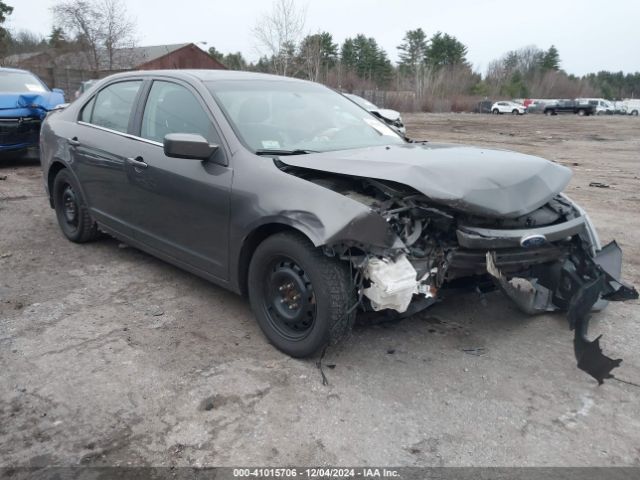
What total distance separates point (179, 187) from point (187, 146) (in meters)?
0.48

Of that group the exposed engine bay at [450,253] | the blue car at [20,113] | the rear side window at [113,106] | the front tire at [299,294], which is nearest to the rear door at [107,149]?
the rear side window at [113,106]

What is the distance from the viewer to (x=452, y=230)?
309 cm

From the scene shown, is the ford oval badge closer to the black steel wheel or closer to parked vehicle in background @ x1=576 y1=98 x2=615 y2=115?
the black steel wheel

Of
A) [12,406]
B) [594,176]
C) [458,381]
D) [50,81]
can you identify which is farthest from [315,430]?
[50,81]

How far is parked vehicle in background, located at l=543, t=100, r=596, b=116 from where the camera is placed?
163 ft

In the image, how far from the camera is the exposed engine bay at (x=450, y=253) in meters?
2.92

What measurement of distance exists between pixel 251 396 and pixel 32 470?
3.44ft

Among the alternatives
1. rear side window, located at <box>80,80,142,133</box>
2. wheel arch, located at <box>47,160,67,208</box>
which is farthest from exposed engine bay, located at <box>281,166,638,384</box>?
wheel arch, located at <box>47,160,67,208</box>

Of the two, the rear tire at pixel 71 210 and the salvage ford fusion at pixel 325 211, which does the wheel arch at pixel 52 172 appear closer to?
the rear tire at pixel 71 210

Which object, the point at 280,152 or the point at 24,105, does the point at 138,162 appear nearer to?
the point at 280,152

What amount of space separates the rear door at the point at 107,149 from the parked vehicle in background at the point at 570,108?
174 feet

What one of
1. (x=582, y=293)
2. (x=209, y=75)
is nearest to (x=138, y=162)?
(x=209, y=75)

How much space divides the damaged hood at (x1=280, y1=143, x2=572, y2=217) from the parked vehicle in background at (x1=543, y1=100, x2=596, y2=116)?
52.7 metres

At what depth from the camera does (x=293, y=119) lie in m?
3.91
